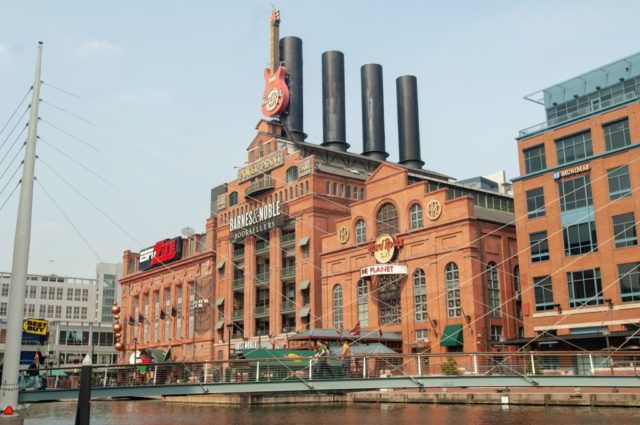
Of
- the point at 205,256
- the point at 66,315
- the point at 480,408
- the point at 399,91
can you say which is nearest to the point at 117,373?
the point at 480,408

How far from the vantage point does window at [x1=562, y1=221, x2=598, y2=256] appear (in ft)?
198

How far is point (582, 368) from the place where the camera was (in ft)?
113

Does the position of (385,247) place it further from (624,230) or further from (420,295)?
(624,230)

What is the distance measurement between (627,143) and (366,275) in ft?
91.7

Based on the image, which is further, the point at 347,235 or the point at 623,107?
the point at 347,235

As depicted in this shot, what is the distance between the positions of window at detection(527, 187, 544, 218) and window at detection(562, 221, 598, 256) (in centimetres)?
343

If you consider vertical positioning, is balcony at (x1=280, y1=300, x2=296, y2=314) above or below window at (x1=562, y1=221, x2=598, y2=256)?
below

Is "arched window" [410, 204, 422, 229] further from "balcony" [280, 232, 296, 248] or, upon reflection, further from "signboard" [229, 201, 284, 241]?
"signboard" [229, 201, 284, 241]

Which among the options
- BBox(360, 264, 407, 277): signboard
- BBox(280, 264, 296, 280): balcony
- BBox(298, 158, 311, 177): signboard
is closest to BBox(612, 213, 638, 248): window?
BBox(360, 264, 407, 277): signboard

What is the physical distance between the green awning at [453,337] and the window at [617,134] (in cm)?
2075

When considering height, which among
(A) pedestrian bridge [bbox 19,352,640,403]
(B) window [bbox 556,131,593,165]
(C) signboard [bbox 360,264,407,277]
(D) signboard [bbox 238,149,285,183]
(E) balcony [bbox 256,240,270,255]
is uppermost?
(D) signboard [bbox 238,149,285,183]

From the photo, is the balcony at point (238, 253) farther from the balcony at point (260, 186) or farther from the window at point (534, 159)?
the window at point (534, 159)

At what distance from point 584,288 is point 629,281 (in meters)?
4.01

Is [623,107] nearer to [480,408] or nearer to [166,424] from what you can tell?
[480,408]
